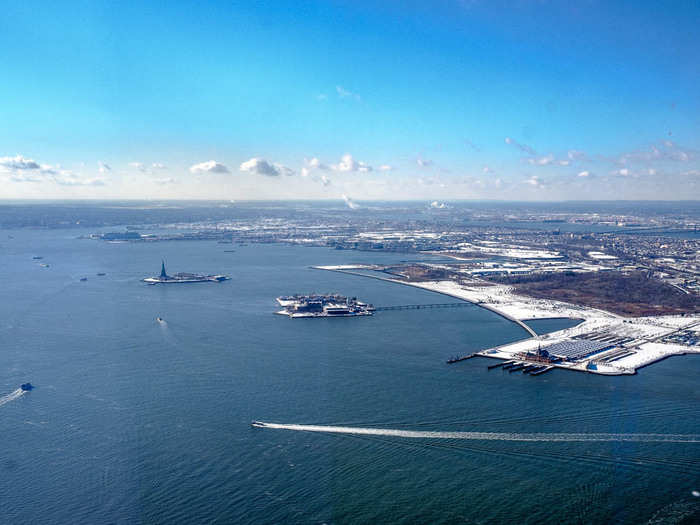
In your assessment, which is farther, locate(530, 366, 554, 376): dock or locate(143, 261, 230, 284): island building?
locate(143, 261, 230, 284): island building

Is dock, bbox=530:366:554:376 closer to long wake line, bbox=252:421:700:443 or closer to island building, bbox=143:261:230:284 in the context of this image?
long wake line, bbox=252:421:700:443

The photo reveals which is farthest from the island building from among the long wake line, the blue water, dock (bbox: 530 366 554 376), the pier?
the long wake line

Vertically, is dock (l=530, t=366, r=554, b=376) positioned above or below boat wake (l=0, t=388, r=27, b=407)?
below

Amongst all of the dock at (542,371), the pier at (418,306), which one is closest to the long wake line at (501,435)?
the dock at (542,371)

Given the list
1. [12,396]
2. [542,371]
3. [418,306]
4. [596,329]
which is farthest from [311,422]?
[418,306]

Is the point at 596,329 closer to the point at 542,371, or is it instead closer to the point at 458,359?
the point at 542,371

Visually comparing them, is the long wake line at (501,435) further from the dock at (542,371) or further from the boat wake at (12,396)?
the boat wake at (12,396)
